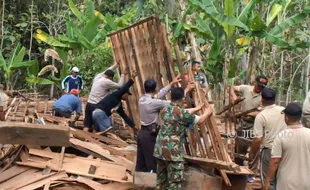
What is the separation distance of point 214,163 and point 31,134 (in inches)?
107

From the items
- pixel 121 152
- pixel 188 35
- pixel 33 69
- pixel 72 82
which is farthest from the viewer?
pixel 33 69

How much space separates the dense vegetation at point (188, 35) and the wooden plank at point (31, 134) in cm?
281

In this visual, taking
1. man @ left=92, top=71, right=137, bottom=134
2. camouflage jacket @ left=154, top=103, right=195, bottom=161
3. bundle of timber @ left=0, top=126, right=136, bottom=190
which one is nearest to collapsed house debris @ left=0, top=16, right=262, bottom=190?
bundle of timber @ left=0, top=126, right=136, bottom=190

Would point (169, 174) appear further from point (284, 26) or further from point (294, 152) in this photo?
point (284, 26)

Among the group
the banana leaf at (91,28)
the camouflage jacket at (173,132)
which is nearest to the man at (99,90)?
the camouflage jacket at (173,132)

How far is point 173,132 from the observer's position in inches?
253

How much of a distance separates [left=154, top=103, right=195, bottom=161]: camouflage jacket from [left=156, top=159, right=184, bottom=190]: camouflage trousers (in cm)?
11

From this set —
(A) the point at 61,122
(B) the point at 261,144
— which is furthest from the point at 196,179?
(A) the point at 61,122

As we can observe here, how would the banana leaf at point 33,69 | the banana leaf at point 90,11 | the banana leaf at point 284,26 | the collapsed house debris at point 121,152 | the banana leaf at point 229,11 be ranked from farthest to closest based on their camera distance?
the banana leaf at point 33,69, the banana leaf at point 90,11, the banana leaf at point 284,26, the banana leaf at point 229,11, the collapsed house debris at point 121,152

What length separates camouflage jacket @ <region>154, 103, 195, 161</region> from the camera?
6.34m

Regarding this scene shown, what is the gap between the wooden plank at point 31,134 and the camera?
4523 mm

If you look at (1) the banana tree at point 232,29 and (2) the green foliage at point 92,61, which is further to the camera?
(2) the green foliage at point 92,61

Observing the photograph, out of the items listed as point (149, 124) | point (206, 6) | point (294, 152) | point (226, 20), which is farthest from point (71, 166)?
point (206, 6)

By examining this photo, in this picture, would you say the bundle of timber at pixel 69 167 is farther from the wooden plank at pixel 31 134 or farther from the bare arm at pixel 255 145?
the wooden plank at pixel 31 134
